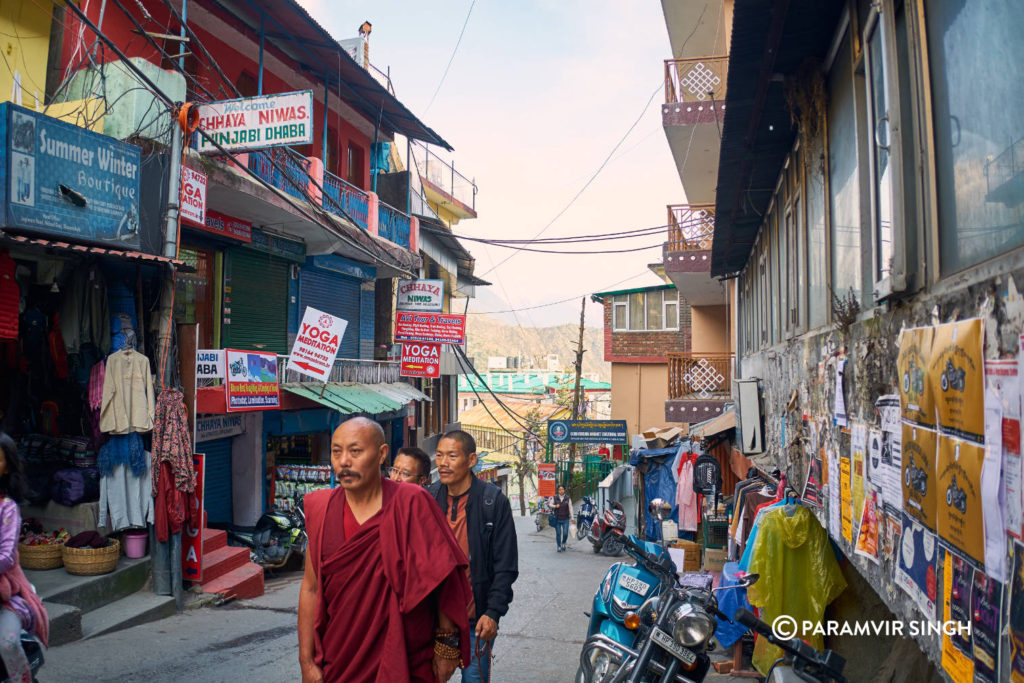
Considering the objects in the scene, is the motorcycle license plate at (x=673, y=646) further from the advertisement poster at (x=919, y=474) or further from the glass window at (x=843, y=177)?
the glass window at (x=843, y=177)

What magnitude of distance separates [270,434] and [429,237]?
9.43 meters

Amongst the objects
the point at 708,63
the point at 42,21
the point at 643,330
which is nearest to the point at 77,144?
the point at 42,21

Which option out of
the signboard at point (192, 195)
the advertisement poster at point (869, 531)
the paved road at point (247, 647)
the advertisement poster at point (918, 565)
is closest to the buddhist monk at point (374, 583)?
the advertisement poster at point (918, 565)

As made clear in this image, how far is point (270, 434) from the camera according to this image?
15.7 m

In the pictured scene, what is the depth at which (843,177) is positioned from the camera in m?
4.76

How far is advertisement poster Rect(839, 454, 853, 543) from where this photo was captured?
4.18 m

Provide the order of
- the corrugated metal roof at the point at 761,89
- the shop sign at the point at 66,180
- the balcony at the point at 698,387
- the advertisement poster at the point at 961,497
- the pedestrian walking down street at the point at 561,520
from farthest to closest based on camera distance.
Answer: the pedestrian walking down street at the point at 561,520 → the balcony at the point at 698,387 → the shop sign at the point at 66,180 → the corrugated metal roof at the point at 761,89 → the advertisement poster at the point at 961,497

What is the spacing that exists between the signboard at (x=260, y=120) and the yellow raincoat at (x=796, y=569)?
6.68 meters

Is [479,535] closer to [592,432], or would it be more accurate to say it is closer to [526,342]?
[592,432]

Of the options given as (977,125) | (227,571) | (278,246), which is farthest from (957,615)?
(278,246)

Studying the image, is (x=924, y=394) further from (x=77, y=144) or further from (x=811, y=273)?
(x=77, y=144)

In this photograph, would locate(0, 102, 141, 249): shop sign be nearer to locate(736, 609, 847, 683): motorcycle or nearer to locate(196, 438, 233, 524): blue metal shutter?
locate(196, 438, 233, 524): blue metal shutter

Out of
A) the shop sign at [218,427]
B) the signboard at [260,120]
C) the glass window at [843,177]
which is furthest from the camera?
the shop sign at [218,427]

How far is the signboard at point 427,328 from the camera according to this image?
1883 cm
